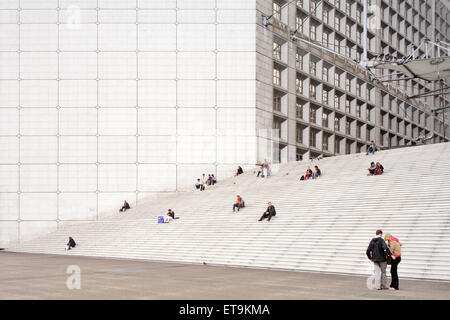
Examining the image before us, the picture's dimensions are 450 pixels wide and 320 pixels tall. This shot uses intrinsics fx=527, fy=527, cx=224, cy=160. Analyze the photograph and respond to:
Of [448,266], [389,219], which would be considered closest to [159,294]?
[448,266]

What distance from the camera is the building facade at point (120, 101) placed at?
41.0m

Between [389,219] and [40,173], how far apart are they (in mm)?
28447

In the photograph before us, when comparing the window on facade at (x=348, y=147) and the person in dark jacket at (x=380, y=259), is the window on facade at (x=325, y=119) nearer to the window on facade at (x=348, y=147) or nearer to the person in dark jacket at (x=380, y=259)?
the window on facade at (x=348, y=147)

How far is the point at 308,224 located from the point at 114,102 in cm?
2321

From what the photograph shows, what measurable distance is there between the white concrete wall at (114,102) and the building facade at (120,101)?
0.26 feet

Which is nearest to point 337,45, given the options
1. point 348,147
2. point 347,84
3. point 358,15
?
point 347,84

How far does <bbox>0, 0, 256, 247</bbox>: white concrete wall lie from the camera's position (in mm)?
41000

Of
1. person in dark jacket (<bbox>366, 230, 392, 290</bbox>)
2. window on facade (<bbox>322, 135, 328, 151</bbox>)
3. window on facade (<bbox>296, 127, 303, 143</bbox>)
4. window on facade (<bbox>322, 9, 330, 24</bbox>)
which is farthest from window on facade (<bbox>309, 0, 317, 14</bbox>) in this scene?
person in dark jacket (<bbox>366, 230, 392, 290</bbox>)

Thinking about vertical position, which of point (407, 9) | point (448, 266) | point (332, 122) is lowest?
point (448, 266)

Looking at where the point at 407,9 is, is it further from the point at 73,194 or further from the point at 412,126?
the point at 73,194

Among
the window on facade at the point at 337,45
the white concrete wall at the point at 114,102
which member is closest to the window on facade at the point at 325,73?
the window on facade at the point at 337,45

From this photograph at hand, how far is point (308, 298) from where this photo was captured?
11430 mm

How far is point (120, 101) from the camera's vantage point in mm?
41906

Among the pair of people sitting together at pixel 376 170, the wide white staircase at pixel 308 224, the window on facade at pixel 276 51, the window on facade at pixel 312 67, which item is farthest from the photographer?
the window on facade at pixel 312 67
